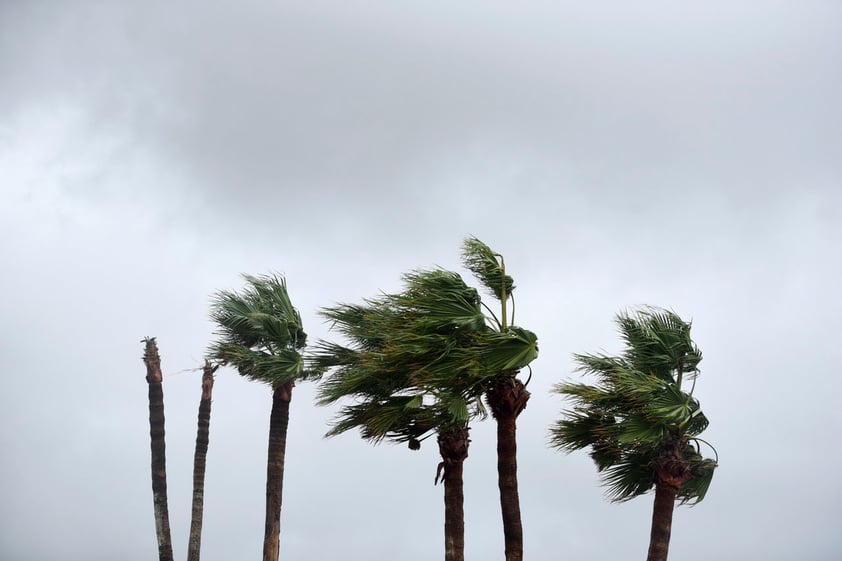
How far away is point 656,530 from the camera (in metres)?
20.2

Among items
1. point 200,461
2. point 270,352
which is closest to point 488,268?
point 270,352

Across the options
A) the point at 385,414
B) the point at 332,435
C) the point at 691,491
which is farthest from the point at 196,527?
the point at 691,491

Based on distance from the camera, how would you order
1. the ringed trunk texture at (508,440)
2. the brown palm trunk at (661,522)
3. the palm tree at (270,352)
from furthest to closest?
1. the palm tree at (270,352)
2. the brown palm trunk at (661,522)
3. the ringed trunk texture at (508,440)

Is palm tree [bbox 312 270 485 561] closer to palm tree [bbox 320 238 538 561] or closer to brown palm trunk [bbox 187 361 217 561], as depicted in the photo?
palm tree [bbox 320 238 538 561]

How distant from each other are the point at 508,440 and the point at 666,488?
11.5 feet

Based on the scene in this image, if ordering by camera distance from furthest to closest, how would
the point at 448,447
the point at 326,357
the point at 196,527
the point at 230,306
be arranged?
1. the point at 196,527
2. the point at 230,306
3. the point at 326,357
4. the point at 448,447

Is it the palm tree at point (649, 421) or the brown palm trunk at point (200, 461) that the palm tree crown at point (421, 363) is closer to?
the palm tree at point (649, 421)

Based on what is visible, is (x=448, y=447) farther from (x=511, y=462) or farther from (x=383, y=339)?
(x=383, y=339)

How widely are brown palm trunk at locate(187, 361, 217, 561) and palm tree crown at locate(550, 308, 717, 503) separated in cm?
1190

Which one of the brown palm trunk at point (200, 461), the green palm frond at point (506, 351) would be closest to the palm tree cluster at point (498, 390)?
the green palm frond at point (506, 351)

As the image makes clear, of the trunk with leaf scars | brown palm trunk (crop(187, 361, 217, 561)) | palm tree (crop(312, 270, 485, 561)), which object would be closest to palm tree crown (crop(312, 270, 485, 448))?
palm tree (crop(312, 270, 485, 561))

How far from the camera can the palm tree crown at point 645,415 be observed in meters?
20.1

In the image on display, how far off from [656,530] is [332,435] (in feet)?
23.5

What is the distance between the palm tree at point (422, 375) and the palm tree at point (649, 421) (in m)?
2.66
